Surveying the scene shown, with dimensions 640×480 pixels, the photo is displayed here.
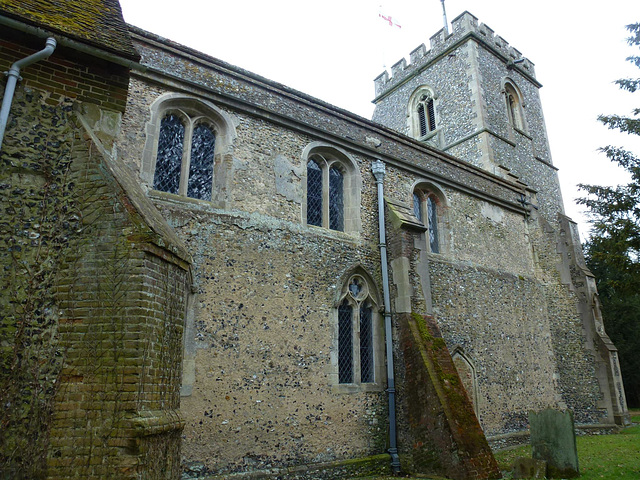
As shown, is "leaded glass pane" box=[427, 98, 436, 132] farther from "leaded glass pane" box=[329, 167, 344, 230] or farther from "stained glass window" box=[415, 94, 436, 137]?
"leaded glass pane" box=[329, 167, 344, 230]

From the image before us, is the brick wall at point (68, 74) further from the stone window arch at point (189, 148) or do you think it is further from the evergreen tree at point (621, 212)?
the evergreen tree at point (621, 212)

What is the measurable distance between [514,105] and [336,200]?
14.4m

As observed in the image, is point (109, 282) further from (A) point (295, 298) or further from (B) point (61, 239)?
(A) point (295, 298)

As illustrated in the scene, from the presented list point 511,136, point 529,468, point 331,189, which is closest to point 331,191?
point 331,189

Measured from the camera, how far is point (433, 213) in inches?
481

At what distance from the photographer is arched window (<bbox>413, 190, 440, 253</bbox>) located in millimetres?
11836

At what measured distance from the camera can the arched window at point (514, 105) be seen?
1981 cm

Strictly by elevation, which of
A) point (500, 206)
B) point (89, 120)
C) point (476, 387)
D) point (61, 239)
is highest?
point (500, 206)

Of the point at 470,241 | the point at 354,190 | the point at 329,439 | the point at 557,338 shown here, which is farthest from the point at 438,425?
the point at 557,338

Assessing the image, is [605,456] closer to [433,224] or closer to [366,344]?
[366,344]

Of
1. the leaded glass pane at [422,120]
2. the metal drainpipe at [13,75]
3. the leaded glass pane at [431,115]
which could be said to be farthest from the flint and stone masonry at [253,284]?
the leaded glass pane at [422,120]

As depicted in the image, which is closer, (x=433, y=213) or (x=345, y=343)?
(x=345, y=343)

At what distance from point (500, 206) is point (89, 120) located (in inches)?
492

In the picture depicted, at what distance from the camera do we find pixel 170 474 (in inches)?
156
